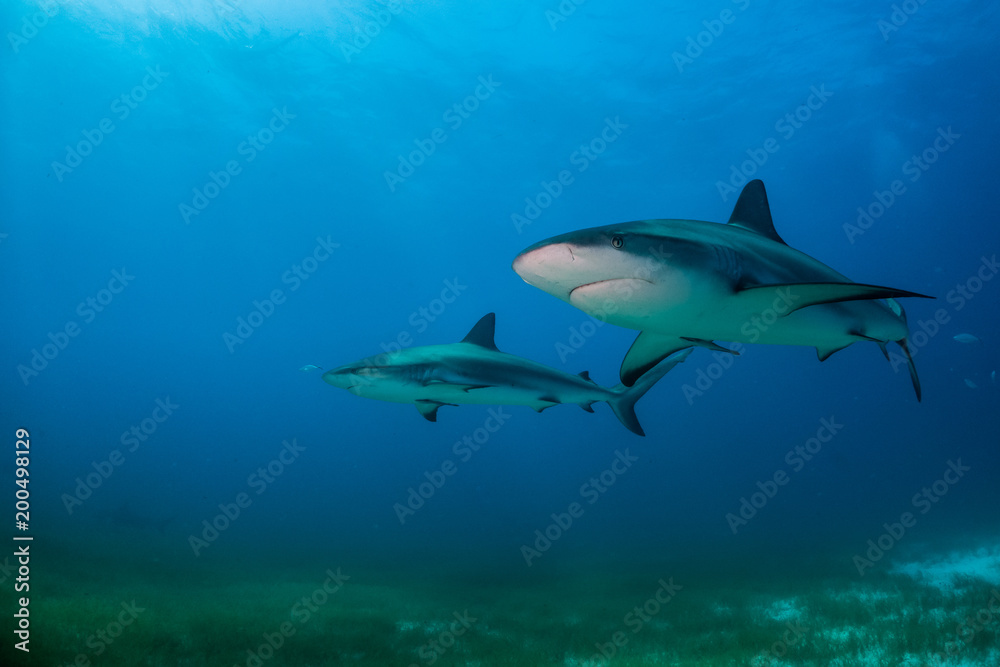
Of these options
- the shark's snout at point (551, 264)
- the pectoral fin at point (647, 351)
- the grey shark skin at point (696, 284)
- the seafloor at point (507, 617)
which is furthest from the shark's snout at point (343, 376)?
the shark's snout at point (551, 264)

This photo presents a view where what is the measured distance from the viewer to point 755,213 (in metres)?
4.75

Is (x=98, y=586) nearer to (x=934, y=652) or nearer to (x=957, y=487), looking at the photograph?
(x=934, y=652)

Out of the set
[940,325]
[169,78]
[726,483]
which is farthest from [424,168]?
[940,325]

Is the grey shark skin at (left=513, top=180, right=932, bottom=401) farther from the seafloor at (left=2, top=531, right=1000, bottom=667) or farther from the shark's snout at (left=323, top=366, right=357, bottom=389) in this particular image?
the seafloor at (left=2, top=531, right=1000, bottom=667)

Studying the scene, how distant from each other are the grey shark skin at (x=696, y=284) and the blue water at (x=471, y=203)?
17.7ft

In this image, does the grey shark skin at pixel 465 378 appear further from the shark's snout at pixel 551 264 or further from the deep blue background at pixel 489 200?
the shark's snout at pixel 551 264

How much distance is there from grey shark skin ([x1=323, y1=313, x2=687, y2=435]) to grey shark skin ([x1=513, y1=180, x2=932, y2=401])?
2637mm

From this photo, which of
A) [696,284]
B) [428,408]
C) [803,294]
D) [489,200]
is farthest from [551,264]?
[489,200]

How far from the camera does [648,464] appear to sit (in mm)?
81438

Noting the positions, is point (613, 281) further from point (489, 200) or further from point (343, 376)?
point (489, 200)

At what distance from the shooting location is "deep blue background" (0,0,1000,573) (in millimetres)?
25188

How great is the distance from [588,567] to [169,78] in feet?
108

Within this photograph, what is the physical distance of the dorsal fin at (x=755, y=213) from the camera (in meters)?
4.71

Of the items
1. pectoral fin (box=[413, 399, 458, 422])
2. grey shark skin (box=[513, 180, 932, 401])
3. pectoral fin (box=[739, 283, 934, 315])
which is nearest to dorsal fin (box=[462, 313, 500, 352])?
pectoral fin (box=[413, 399, 458, 422])
